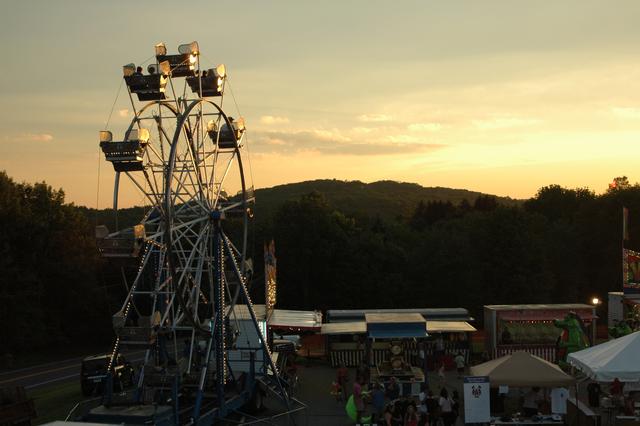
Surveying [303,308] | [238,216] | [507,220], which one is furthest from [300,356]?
[507,220]

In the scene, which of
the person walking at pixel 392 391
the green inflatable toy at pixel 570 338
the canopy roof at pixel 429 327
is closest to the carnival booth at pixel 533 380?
the person walking at pixel 392 391

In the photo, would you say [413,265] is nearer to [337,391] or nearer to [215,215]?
[337,391]

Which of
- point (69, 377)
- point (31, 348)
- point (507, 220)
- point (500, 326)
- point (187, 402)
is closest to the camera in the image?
point (187, 402)

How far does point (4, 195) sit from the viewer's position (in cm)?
5506

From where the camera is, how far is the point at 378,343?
3631 cm

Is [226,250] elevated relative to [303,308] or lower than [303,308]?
elevated

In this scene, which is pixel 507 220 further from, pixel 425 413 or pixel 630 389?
pixel 425 413

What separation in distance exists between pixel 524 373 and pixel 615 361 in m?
2.46

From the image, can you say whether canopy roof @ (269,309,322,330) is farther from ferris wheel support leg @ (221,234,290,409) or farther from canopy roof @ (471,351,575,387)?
canopy roof @ (471,351,575,387)

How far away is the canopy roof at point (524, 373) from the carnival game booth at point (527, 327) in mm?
13349

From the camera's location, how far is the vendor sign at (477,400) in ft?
69.3

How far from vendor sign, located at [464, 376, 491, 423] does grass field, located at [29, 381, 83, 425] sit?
12.9 meters

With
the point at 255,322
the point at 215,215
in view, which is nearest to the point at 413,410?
the point at 255,322

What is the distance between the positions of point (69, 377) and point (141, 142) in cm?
1869
